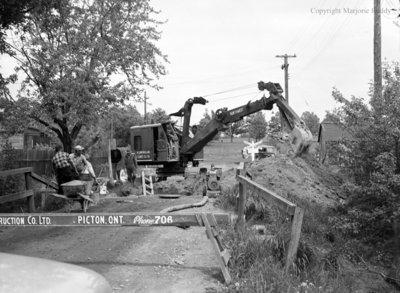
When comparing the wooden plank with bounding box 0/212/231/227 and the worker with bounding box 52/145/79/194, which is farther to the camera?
the worker with bounding box 52/145/79/194

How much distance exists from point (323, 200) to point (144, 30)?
11030 mm

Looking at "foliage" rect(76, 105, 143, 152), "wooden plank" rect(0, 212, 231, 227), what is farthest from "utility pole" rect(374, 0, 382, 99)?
"wooden plank" rect(0, 212, 231, 227)

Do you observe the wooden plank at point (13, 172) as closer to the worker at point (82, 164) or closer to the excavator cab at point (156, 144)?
the worker at point (82, 164)

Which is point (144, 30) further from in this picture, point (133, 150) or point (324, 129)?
point (324, 129)

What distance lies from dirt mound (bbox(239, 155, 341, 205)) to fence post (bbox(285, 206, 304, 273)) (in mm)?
5761

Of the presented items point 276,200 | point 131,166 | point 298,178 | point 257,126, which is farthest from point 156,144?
point 257,126

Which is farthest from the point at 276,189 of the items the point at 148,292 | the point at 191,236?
the point at 148,292

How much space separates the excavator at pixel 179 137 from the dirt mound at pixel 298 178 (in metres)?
2.39

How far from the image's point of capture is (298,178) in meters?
14.3

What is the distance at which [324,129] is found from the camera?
5744 centimetres

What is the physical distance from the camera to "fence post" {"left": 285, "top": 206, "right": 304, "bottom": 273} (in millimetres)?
5582

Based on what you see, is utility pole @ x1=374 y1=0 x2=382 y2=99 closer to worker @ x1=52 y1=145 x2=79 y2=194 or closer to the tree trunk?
the tree trunk

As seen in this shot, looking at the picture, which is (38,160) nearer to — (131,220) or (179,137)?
(179,137)

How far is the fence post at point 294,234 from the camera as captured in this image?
18.3 ft
